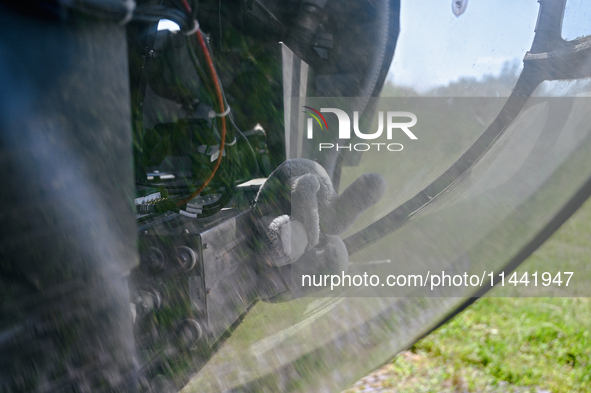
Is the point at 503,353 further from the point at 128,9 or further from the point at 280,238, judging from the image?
the point at 128,9

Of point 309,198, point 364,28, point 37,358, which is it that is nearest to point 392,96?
point 364,28

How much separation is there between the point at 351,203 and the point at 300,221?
14 centimetres

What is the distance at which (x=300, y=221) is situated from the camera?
0.94m

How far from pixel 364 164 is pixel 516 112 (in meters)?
0.55

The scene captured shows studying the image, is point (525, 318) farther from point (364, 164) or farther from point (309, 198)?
point (309, 198)

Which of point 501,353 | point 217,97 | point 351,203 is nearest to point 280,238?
point 351,203

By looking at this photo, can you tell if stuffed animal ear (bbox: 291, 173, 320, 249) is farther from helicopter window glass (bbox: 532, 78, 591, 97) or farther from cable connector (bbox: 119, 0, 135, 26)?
helicopter window glass (bbox: 532, 78, 591, 97)

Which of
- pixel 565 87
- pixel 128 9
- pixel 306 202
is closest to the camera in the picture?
pixel 128 9

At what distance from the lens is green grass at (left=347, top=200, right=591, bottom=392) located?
135 cm

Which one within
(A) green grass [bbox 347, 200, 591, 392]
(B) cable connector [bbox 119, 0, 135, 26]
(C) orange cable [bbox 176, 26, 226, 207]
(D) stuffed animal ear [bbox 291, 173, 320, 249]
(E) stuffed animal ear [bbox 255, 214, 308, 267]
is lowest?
(A) green grass [bbox 347, 200, 591, 392]

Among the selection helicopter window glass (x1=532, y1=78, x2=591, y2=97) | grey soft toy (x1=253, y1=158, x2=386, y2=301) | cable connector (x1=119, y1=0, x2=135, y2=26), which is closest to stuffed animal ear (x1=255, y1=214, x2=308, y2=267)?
grey soft toy (x1=253, y1=158, x2=386, y2=301)

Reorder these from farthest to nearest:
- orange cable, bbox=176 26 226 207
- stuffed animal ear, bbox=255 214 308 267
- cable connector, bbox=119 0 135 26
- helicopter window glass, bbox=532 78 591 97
Answer: helicopter window glass, bbox=532 78 591 97, stuffed animal ear, bbox=255 214 308 267, orange cable, bbox=176 26 226 207, cable connector, bbox=119 0 135 26

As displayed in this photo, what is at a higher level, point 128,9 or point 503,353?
point 128,9

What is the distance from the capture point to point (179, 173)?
1040 mm
